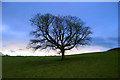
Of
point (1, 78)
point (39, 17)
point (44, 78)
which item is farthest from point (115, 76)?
point (39, 17)

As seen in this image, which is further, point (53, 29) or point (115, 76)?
point (53, 29)

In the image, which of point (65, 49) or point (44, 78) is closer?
point (44, 78)

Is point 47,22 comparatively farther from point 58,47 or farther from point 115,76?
point 115,76

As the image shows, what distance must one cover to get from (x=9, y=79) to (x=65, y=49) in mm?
14058

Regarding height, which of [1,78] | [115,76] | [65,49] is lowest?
[1,78]

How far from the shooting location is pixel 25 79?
1159cm

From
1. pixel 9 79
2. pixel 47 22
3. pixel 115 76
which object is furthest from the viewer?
pixel 47 22

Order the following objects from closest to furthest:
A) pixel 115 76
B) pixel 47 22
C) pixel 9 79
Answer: pixel 115 76
pixel 9 79
pixel 47 22

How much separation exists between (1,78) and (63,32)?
49.9 ft

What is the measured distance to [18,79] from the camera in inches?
461

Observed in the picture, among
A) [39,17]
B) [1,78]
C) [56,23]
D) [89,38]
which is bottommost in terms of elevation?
[1,78]

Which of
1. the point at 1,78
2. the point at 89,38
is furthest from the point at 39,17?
the point at 1,78

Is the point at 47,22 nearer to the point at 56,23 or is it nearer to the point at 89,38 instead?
the point at 56,23

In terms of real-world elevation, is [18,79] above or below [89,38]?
below
